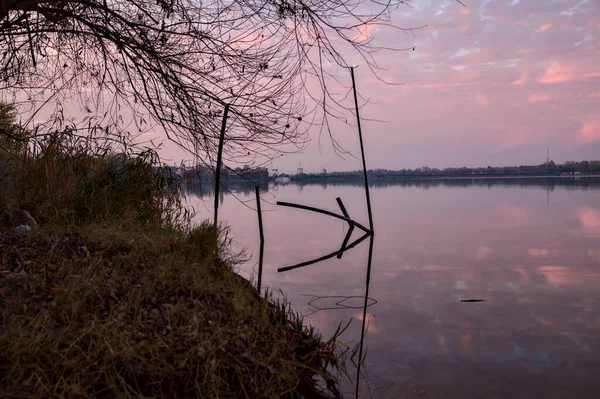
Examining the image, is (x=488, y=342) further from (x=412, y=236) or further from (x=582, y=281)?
(x=412, y=236)

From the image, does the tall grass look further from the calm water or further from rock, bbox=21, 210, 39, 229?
the calm water

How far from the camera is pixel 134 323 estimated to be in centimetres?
370

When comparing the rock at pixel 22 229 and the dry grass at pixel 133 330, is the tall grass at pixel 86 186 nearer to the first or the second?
the rock at pixel 22 229

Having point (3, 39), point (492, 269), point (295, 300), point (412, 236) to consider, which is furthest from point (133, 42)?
point (412, 236)

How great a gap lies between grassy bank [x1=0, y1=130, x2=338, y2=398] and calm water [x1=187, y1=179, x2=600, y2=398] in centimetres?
100

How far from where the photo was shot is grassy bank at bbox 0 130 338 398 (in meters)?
3.20

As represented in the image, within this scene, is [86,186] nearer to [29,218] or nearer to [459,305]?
[29,218]

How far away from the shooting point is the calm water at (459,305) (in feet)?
15.9

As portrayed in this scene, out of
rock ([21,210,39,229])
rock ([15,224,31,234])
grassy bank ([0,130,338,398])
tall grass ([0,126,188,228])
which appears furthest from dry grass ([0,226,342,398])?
tall grass ([0,126,188,228])

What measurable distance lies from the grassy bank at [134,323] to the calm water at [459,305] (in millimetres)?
998

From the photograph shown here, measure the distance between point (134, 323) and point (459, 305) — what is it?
543cm

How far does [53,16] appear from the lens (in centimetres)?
585

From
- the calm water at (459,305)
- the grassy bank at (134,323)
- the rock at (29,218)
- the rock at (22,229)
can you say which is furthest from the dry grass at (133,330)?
the calm water at (459,305)

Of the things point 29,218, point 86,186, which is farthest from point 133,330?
point 86,186
